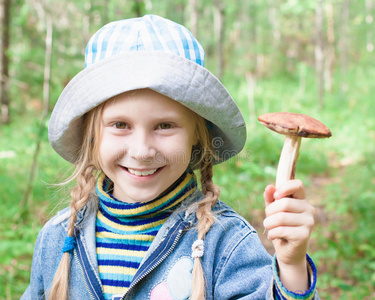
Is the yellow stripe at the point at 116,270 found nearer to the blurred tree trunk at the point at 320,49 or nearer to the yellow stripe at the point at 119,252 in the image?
the yellow stripe at the point at 119,252

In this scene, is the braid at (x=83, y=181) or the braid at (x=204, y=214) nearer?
the braid at (x=204, y=214)

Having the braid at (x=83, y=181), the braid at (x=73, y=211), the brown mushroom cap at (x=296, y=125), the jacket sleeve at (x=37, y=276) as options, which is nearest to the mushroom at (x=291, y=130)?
the brown mushroom cap at (x=296, y=125)

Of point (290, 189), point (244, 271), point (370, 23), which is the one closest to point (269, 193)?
point (290, 189)

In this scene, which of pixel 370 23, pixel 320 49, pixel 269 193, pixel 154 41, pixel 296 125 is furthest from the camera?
pixel 370 23

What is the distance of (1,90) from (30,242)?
7666mm

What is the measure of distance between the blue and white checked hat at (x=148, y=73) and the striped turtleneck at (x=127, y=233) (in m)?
0.36

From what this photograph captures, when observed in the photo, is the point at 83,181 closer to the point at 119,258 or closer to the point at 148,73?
the point at 119,258

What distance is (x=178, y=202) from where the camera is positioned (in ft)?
4.66

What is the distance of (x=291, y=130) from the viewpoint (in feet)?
3.08

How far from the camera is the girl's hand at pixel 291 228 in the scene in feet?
3.19

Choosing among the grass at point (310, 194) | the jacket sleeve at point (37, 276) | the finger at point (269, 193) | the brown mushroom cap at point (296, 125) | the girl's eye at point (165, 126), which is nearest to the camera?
the brown mushroom cap at point (296, 125)

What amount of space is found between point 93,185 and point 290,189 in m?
1.00

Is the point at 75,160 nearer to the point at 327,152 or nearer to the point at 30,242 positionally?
the point at 30,242

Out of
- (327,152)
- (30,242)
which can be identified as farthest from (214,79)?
(327,152)
